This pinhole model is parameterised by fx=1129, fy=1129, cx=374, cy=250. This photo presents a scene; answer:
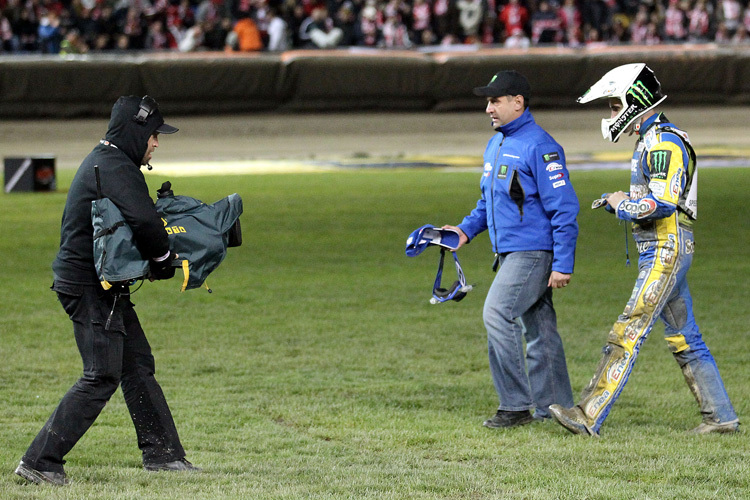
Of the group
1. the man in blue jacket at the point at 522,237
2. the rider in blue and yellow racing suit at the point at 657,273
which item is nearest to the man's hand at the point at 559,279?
the man in blue jacket at the point at 522,237

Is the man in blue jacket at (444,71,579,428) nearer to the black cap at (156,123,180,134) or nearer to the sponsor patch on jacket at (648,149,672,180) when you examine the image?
the sponsor patch on jacket at (648,149,672,180)

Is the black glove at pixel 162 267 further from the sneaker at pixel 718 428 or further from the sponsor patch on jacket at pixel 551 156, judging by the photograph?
the sneaker at pixel 718 428

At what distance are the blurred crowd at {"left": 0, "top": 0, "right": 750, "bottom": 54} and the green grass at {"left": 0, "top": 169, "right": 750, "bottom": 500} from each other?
12.6m

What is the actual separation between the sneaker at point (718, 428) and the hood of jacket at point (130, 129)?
337 centimetres

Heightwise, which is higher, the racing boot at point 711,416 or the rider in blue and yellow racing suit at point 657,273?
the rider in blue and yellow racing suit at point 657,273

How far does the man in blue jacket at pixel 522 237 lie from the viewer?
6.16 m

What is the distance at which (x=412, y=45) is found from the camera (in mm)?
28188

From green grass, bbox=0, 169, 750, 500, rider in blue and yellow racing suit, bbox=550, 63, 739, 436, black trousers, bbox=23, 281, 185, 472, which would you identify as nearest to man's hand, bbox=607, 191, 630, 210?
rider in blue and yellow racing suit, bbox=550, 63, 739, 436

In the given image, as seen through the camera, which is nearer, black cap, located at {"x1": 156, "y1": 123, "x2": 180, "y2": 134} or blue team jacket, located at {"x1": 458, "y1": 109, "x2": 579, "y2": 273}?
black cap, located at {"x1": 156, "y1": 123, "x2": 180, "y2": 134}

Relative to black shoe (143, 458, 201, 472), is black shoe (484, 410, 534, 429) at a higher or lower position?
lower

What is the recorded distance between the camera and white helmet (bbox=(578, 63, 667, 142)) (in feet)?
19.5

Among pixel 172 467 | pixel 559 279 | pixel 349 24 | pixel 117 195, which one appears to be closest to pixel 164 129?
pixel 117 195

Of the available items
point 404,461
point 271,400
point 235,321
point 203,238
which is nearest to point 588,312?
point 235,321

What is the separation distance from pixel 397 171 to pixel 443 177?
4.51 ft
